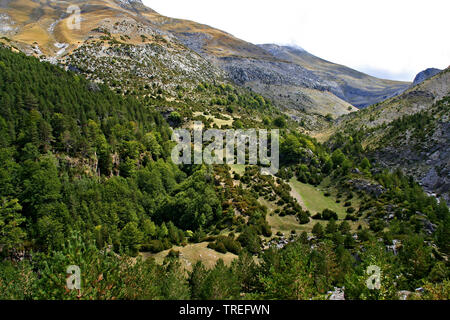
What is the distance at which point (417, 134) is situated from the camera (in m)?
107

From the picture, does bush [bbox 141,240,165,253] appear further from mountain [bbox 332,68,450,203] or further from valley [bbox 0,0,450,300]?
mountain [bbox 332,68,450,203]

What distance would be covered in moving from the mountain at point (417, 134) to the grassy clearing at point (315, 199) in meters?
37.2

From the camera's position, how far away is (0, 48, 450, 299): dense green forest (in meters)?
28.3

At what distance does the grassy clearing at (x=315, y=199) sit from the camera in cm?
7775

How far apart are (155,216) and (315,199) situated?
53.2 meters

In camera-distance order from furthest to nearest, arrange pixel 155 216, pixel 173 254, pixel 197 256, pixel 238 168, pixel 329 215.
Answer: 1. pixel 238 168
2. pixel 155 216
3. pixel 329 215
4. pixel 197 256
5. pixel 173 254

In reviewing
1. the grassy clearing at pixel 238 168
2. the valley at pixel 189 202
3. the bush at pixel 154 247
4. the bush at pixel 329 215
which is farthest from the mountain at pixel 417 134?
the bush at pixel 154 247

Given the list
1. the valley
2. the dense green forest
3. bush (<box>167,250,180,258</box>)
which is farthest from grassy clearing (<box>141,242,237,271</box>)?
the dense green forest

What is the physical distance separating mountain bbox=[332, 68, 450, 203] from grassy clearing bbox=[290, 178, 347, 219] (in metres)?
37.2

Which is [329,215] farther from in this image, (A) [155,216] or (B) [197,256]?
(A) [155,216]

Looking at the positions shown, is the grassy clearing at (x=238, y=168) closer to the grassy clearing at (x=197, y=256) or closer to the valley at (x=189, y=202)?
the valley at (x=189, y=202)

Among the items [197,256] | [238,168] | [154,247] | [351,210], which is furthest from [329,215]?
[154,247]

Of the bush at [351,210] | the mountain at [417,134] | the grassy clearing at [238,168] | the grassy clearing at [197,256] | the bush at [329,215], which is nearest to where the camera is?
the grassy clearing at [197,256]

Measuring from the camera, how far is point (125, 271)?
31250 mm
